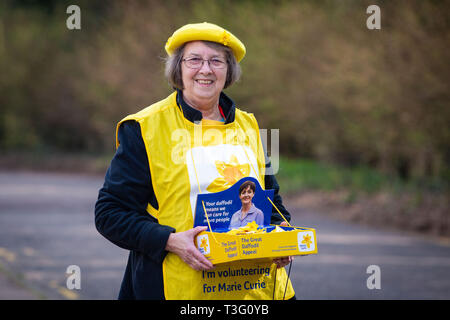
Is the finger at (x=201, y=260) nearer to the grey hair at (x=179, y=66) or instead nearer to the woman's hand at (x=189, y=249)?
the woman's hand at (x=189, y=249)

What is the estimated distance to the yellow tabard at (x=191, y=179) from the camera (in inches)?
105

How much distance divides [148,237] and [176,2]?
24043 mm

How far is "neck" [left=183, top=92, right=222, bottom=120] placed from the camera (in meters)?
2.89

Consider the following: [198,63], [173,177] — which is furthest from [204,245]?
[198,63]

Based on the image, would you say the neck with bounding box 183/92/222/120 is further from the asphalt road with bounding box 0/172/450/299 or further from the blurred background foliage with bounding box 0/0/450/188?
the asphalt road with bounding box 0/172/450/299

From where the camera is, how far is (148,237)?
2.63 meters

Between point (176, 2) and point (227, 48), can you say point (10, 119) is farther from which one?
point (227, 48)

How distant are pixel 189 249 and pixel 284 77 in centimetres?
1701

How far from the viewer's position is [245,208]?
270cm

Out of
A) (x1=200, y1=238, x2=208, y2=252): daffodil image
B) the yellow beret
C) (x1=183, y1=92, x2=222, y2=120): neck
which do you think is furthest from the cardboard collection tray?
the yellow beret

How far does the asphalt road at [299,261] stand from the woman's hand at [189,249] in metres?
4.40

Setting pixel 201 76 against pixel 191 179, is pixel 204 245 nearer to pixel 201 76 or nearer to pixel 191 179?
pixel 191 179
